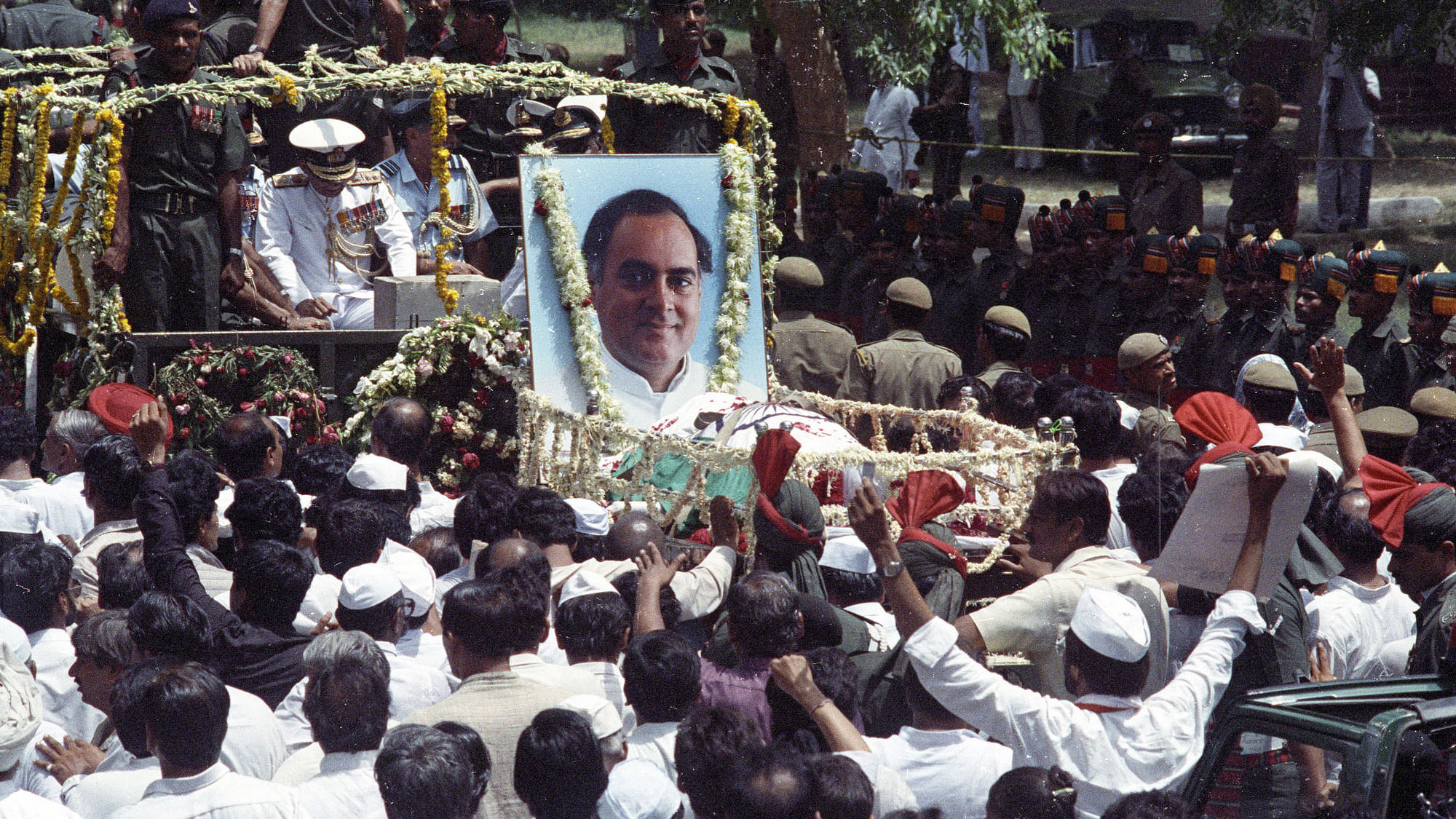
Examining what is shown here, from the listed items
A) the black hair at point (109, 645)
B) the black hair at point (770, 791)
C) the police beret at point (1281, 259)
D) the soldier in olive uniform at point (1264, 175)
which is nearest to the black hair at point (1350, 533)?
the black hair at point (770, 791)

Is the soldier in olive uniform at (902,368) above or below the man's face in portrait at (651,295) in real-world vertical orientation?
below

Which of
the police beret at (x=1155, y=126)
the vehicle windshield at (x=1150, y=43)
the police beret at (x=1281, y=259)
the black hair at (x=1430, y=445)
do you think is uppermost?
the vehicle windshield at (x=1150, y=43)

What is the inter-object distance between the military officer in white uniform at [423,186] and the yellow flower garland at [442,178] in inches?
16.3

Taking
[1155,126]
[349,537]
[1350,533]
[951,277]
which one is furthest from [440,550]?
[1155,126]

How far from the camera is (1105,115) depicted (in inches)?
673

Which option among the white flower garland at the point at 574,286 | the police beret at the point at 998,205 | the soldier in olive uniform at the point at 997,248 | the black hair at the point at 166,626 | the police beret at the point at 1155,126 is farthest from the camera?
the police beret at the point at 1155,126

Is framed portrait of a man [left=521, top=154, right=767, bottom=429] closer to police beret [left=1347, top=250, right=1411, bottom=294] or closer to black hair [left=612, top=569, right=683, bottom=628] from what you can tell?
black hair [left=612, top=569, right=683, bottom=628]

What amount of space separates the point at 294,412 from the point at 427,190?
1.99 meters

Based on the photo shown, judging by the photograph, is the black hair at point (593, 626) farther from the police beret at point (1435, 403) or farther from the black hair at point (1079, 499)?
the police beret at point (1435, 403)

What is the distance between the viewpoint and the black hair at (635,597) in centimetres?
523

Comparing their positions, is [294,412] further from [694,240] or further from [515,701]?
[515,701]

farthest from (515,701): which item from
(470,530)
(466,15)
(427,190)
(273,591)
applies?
(466,15)

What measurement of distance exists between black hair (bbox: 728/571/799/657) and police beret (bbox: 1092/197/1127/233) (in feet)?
21.4

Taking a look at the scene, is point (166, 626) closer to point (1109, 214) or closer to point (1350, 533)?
point (1350, 533)
